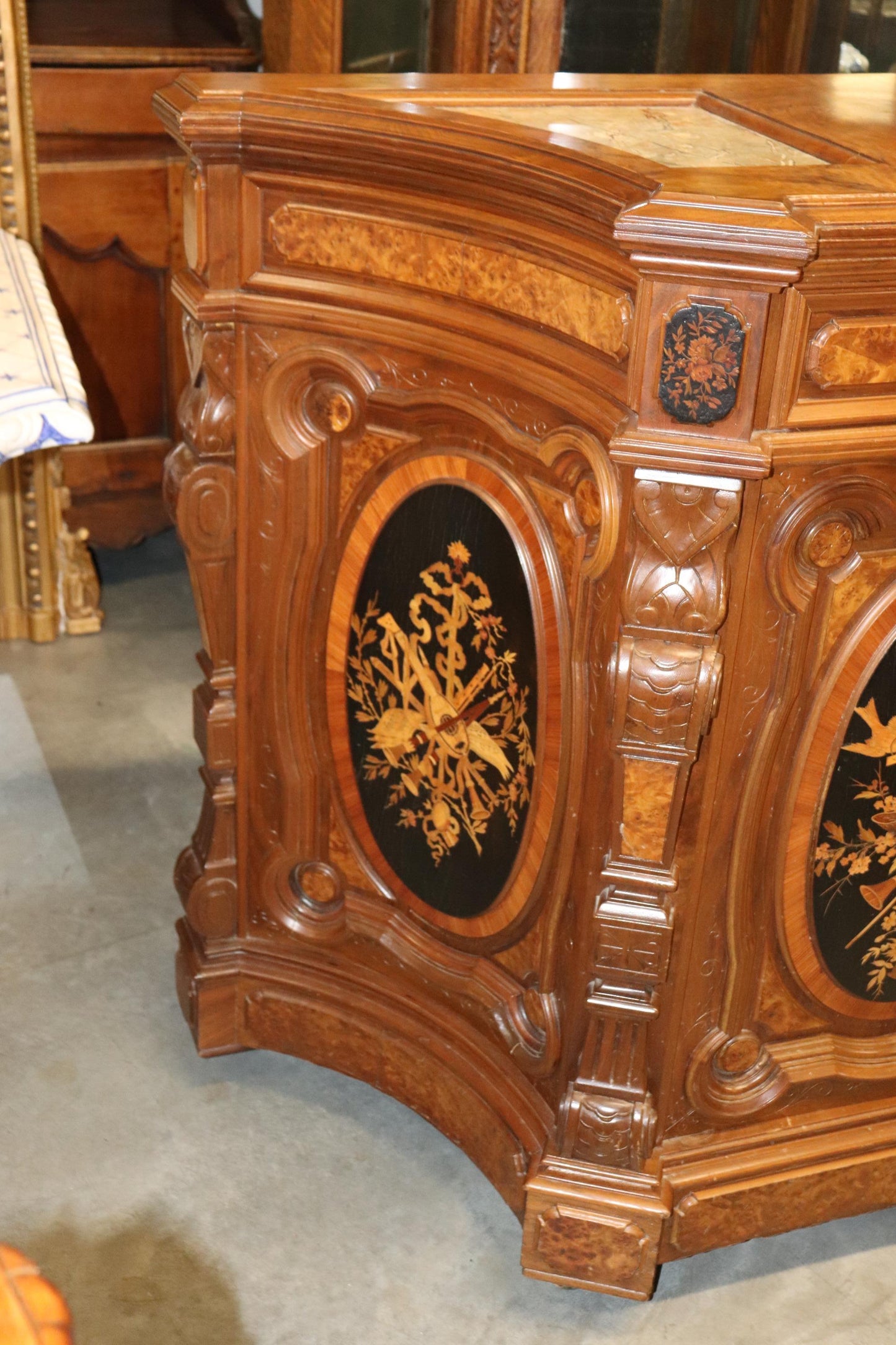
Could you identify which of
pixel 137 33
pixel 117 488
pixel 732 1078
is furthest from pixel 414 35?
pixel 732 1078

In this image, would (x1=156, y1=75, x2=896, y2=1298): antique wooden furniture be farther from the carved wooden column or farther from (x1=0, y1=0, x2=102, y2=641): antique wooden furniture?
→ (x1=0, y1=0, x2=102, y2=641): antique wooden furniture

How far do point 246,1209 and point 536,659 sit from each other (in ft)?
3.00

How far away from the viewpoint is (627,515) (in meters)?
1.62

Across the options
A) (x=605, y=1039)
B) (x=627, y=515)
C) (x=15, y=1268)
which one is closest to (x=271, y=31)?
(x=627, y=515)

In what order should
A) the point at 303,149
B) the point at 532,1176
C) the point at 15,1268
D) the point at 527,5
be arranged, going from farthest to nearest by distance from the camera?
the point at 527,5 < the point at 532,1176 < the point at 303,149 < the point at 15,1268

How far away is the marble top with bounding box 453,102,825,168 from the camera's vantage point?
1703 millimetres

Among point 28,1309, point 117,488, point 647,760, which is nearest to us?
Result: point 28,1309

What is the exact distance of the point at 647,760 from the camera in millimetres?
1675

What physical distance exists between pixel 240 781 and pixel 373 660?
1.06 feet

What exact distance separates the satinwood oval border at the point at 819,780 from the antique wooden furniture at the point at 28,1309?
1.19m

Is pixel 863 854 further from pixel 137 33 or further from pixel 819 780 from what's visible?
pixel 137 33

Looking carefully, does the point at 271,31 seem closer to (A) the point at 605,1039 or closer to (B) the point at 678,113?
(B) the point at 678,113

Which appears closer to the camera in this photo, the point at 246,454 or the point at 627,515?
the point at 627,515

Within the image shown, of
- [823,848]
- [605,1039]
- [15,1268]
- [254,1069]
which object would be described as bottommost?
[254,1069]
